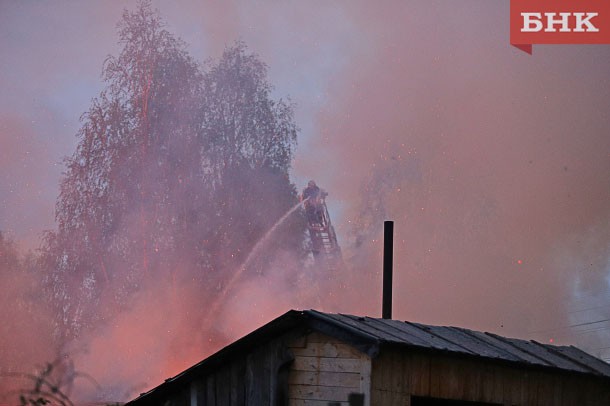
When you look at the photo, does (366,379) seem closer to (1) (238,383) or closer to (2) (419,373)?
(2) (419,373)

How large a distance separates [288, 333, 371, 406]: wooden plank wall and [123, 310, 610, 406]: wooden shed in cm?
1

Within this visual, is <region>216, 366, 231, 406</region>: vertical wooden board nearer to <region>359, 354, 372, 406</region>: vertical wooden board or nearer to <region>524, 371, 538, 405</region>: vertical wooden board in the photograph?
<region>359, 354, 372, 406</region>: vertical wooden board

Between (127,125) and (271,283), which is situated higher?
(127,125)

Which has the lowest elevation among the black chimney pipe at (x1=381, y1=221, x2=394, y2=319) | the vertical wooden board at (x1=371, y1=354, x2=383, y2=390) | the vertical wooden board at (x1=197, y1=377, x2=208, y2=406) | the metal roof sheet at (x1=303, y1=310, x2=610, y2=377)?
the vertical wooden board at (x1=197, y1=377, x2=208, y2=406)

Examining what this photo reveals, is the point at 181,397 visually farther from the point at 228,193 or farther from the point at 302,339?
the point at 228,193

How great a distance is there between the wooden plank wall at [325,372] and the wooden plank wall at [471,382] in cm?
23

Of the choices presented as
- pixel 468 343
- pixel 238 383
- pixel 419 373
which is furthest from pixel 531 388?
pixel 238 383

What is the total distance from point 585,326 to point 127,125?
28.7m

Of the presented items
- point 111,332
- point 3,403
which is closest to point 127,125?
point 111,332

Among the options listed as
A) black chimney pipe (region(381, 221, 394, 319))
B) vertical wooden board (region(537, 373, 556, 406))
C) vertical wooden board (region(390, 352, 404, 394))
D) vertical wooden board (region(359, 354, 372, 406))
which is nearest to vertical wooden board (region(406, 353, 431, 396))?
vertical wooden board (region(390, 352, 404, 394))

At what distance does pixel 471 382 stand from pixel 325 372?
2845 millimetres

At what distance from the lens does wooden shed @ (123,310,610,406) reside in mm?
15633

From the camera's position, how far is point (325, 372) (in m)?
15.8

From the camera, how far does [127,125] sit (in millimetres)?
48594
